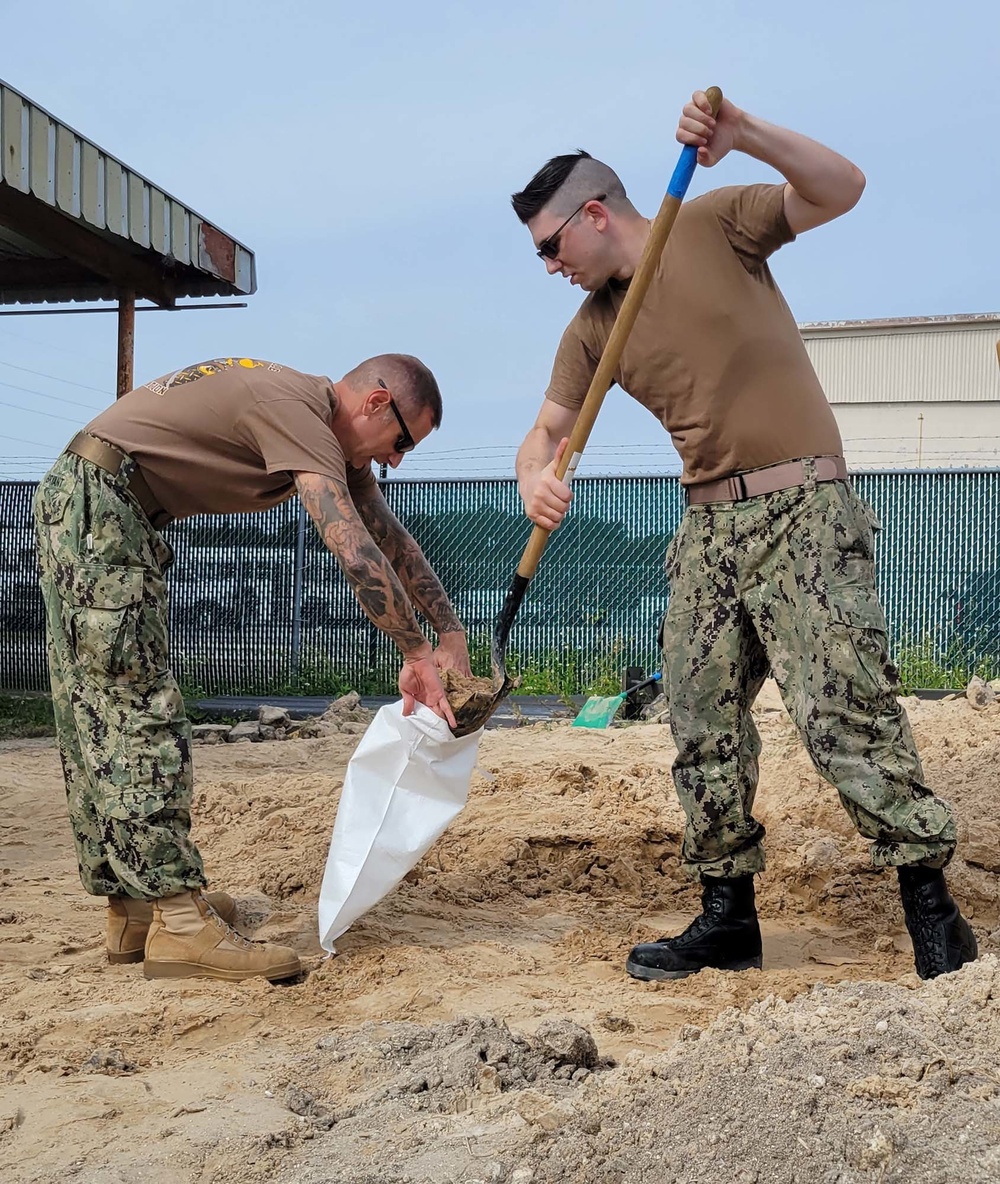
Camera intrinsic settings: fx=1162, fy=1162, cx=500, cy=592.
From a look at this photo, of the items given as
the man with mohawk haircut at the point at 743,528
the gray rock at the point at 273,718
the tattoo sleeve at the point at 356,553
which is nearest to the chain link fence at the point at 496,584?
the gray rock at the point at 273,718

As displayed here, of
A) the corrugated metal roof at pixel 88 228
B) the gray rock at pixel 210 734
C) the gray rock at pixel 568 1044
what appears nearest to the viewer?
the gray rock at pixel 568 1044

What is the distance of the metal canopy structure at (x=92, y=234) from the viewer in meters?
7.43

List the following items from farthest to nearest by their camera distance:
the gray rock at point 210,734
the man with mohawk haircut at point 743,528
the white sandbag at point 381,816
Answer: the gray rock at point 210,734, the white sandbag at point 381,816, the man with mohawk haircut at point 743,528

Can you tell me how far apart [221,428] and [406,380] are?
1.68 feet

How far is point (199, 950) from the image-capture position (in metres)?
3.14

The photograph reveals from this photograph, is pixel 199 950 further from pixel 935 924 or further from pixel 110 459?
pixel 935 924

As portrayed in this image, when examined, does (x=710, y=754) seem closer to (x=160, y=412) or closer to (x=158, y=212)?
(x=160, y=412)

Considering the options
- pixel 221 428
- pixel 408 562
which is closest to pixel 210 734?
pixel 408 562

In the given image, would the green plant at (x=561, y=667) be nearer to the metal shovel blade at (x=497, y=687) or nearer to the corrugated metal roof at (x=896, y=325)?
the metal shovel blade at (x=497, y=687)

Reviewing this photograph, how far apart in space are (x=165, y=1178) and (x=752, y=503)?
1980 millimetres

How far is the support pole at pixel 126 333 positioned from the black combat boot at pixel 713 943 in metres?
7.54

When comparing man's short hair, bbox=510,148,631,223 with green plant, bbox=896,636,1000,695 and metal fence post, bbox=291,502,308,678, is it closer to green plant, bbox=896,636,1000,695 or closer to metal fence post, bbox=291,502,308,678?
green plant, bbox=896,636,1000,695

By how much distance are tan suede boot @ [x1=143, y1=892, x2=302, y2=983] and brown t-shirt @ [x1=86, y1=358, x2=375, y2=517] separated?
1.13 m

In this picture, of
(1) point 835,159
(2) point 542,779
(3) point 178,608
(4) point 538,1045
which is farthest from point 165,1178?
(3) point 178,608
